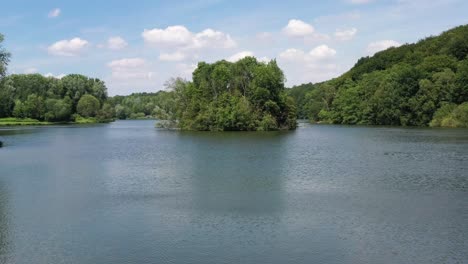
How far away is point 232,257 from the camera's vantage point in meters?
13.6

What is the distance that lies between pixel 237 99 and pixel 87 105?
73876 millimetres

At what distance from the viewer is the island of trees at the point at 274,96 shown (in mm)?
82125

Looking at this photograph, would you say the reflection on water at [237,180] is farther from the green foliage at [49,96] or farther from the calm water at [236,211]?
the green foliage at [49,96]

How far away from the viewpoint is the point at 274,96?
275ft

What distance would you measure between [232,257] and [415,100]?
92.9 metres

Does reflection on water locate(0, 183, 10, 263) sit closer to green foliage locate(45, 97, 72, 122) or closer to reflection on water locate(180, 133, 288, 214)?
reflection on water locate(180, 133, 288, 214)

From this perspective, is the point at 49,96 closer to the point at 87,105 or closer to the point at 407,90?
the point at 87,105

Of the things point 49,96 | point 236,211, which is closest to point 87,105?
point 49,96

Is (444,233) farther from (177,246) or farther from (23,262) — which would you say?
(23,262)

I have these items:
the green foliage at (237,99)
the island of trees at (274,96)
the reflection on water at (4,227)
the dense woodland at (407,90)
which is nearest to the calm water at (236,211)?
the reflection on water at (4,227)

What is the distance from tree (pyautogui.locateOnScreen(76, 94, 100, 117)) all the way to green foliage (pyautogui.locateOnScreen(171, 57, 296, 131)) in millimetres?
61558

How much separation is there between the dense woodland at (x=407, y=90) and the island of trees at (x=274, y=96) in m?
0.20

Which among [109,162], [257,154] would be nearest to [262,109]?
[257,154]

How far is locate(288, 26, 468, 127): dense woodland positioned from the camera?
304ft
